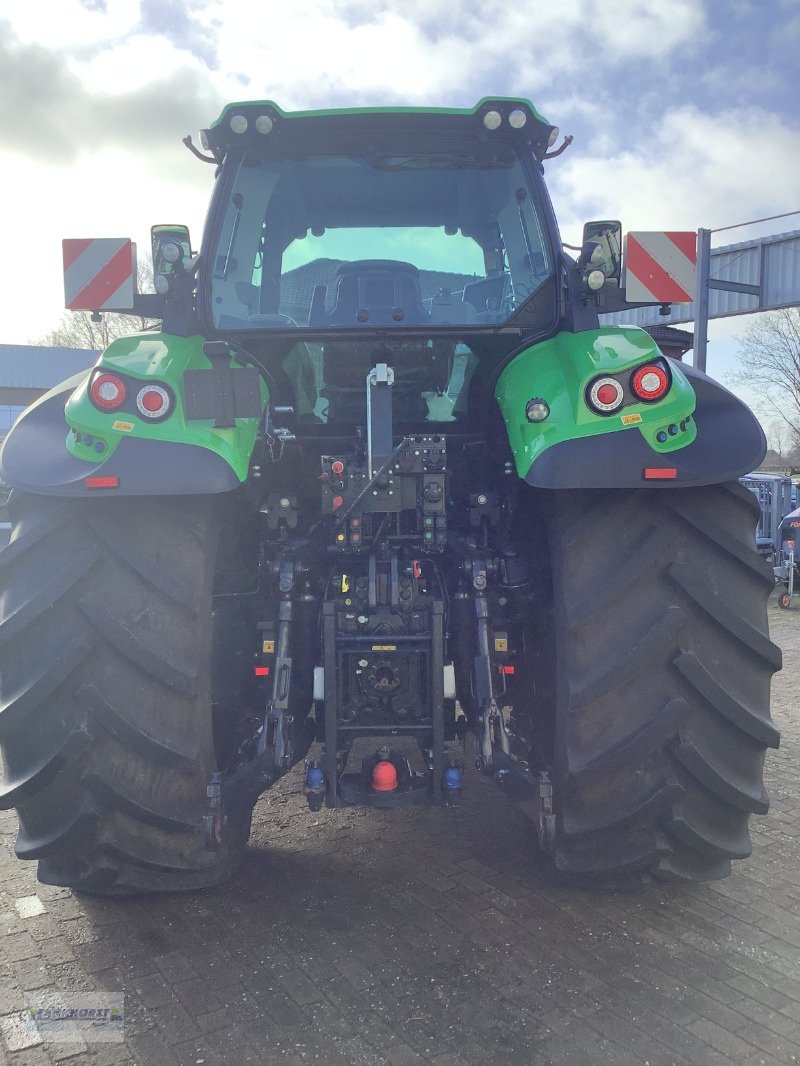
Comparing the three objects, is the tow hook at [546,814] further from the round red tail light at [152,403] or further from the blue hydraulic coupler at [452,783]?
the round red tail light at [152,403]

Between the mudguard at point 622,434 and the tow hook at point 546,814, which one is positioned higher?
the mudguard at point 622,434

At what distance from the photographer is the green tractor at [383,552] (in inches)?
104

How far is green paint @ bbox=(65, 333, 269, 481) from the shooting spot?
267 centimetres

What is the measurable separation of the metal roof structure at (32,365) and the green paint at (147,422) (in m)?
38.9

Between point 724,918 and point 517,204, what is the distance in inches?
105

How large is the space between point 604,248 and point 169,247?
152 cm

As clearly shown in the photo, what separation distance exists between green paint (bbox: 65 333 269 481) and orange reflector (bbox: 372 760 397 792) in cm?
102

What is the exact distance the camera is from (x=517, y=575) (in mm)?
3029

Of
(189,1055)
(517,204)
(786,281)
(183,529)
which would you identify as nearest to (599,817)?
(189,1055)

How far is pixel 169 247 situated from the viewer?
10.2 feet

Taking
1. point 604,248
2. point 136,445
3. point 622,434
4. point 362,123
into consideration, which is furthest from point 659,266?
point 136,445

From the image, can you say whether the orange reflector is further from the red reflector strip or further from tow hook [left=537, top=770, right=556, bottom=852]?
the red reflector strip

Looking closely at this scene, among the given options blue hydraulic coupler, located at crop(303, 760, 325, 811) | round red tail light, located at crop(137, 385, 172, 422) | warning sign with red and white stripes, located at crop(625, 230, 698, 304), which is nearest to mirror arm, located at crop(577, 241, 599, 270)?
warning sign with red and white stripes, located at crop(625, 230, 698, 304)

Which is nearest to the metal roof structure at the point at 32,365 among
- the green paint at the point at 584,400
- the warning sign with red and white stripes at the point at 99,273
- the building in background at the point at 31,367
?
the building in background at the point at 31,367
